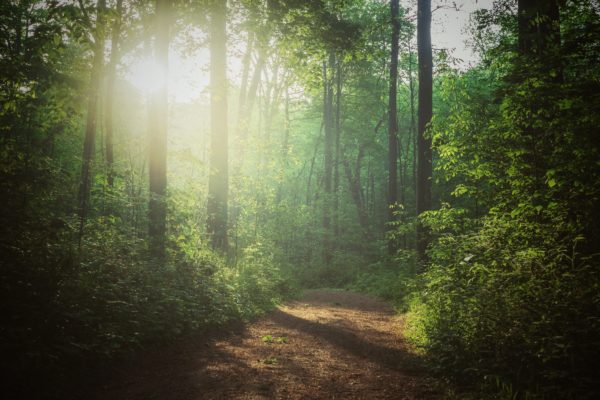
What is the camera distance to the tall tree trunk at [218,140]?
500 inches

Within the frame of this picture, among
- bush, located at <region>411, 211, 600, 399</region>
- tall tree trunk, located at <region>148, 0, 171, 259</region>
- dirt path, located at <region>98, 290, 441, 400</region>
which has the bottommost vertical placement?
dirt path, located at <region>98, 290, 441, 400</region>

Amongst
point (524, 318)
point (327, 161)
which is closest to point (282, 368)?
point (524, 318)

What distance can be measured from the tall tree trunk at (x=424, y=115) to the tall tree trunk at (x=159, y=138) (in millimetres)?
8656

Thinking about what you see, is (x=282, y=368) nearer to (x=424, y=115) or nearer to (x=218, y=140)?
(x=218, y=140)

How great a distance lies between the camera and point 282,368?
5832 mm

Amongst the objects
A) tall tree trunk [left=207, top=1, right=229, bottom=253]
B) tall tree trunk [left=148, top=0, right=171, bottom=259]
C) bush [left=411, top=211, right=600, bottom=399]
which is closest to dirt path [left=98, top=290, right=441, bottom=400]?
bush [left=411, top=211, right=600, bottom=399]

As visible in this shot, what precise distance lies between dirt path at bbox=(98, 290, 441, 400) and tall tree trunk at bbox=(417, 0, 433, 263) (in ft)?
18.2

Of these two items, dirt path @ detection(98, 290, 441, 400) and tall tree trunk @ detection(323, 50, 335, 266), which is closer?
dirt path @ detection(98, 290, 441, 400)

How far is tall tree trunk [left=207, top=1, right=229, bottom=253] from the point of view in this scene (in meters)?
12.7

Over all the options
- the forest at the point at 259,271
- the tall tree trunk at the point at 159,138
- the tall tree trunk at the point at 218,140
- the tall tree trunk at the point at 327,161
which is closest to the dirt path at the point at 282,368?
the forest at the point at 259,271

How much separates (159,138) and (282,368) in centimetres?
705

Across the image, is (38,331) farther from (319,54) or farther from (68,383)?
(319,54)

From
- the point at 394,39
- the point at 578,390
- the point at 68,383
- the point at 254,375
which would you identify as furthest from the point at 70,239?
the point at 394,39

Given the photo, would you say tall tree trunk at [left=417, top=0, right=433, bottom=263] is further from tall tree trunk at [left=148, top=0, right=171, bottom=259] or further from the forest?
tall tree trunk at [left=148, top=0, right=171, bottom=259]
